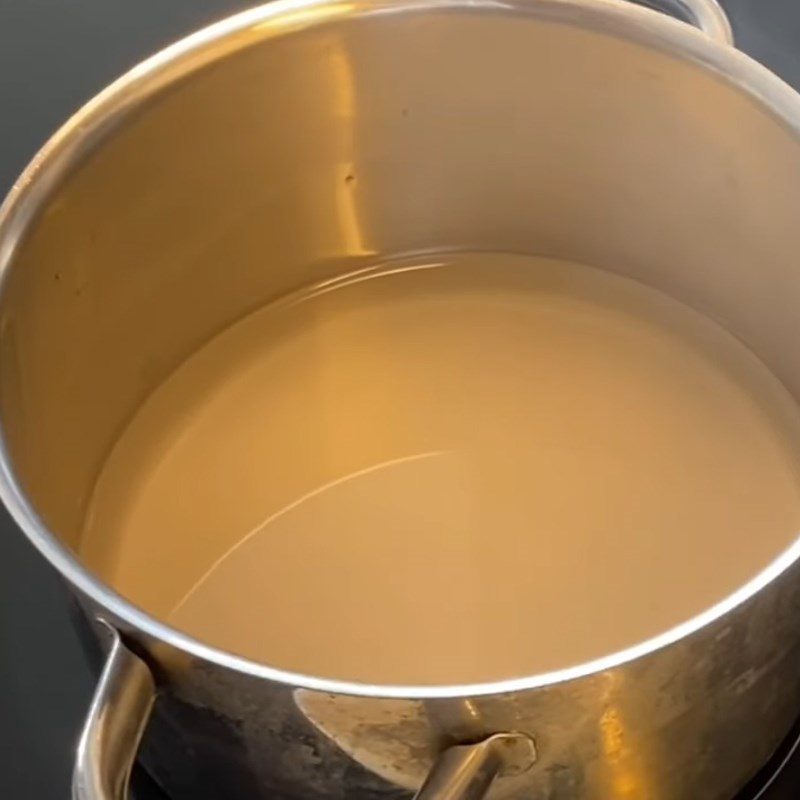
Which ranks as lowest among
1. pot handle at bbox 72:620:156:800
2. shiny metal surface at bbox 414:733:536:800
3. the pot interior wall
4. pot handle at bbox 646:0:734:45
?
shiny metal surface at bbox 414:733:536:800

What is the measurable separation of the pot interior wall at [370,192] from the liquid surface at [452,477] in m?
0.02

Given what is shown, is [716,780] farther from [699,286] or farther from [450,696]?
[699,286]

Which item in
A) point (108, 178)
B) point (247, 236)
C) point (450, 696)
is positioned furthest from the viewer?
point (247, 236)

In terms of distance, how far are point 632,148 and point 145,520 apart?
1.05 feet

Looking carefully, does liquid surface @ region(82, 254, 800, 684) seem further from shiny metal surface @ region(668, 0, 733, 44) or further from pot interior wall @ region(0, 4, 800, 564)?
shiny metal surface @ region(668, 0, 733, 44)

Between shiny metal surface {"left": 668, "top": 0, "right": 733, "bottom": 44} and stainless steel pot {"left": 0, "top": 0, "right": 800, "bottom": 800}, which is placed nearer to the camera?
stainless steel pot {"left": 0, "top": 0, "right": 800, "bottom": 800}

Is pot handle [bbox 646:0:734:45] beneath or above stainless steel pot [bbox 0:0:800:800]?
above

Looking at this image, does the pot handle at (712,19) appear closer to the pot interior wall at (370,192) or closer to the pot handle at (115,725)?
the pot interior wall at (370,192)

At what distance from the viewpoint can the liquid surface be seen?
67 cm

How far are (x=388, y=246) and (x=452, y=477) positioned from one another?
0.16 metres

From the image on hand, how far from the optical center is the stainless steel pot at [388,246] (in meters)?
0.45

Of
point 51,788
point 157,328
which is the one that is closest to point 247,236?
point 157,328

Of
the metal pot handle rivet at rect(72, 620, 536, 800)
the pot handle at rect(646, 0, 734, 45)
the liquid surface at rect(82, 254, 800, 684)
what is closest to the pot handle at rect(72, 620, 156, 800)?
the metal pot handle rivet at rect(72, 620, 536, 800)

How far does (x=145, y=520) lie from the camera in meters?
0.75
